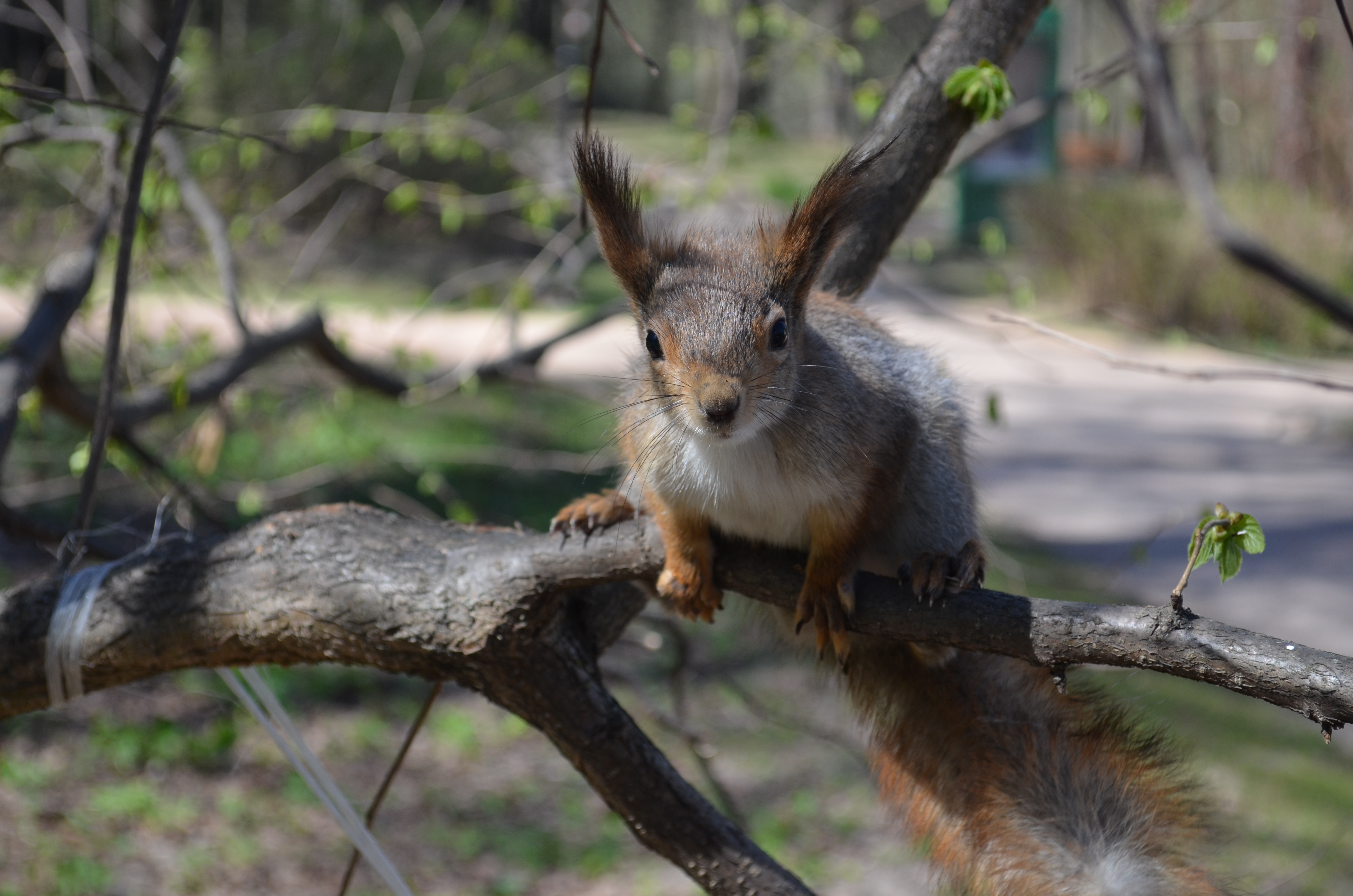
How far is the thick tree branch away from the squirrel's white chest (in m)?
0.44

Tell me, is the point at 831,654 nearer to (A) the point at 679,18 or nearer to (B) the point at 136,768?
(B) the point at 136,768

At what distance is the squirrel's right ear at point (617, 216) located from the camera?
63.2 inches

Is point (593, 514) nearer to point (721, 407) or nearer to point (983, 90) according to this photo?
point (721, 407)

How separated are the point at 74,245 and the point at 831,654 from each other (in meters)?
4.78

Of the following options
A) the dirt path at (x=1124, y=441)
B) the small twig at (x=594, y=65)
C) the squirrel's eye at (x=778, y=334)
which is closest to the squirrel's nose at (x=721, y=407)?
the squirrel's eye at (x=778, y=334)

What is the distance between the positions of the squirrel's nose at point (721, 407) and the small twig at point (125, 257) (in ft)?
2.79

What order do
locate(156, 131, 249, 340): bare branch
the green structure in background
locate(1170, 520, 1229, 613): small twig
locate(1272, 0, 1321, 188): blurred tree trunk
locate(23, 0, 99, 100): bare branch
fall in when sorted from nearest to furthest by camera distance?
locate(1170, 520, 1229, 613): small twig → locate(23, 0, 99, 100): bare branch → locate(156, 131, 249, 340): bare branch → locate(1272, 0, 1321, 188): blurred tree trunk → the green structure in background

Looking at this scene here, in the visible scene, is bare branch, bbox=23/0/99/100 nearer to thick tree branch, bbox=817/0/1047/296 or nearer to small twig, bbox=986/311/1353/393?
thick tree branch, bbox=817/0/1047/296

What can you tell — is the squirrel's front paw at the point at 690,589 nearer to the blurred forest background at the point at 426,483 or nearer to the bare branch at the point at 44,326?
the blurred forest background at the point at 426,483

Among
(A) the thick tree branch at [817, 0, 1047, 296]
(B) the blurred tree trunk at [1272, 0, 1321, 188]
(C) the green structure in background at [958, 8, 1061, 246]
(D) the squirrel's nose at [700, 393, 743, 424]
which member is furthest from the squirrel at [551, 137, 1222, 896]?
(C) the green structure in background at [958, 8, 1061, 246]

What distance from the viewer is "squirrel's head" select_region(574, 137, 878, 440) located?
1.53 meters

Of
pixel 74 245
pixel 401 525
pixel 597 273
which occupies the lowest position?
pixel 597 273

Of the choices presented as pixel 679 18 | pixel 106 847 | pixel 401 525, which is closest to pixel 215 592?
pixel 401 525

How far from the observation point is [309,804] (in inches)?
136
